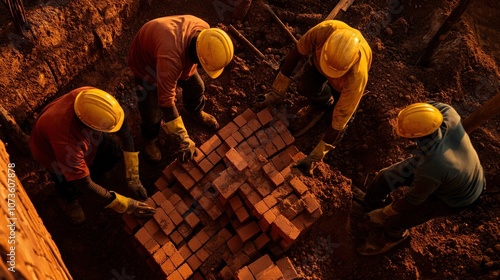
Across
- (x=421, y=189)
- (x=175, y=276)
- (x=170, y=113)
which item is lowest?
(x=175, y=276)

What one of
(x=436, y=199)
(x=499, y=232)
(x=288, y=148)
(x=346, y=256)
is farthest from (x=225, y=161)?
(x=499, y=232)

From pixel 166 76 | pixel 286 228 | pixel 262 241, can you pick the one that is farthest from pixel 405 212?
pixel 166 76

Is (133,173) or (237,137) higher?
(237,137)

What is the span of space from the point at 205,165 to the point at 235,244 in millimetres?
862

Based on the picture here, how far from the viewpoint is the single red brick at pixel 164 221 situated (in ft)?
13.4

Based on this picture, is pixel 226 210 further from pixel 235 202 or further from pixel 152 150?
pixel 152 150

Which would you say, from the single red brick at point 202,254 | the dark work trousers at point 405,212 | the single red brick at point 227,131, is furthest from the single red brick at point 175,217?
the dark work trousers at point 405,212

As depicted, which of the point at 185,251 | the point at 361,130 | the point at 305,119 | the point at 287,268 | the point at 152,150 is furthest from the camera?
the point at 361,130

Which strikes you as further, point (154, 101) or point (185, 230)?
point (154, 101)

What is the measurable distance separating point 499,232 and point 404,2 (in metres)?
3.43

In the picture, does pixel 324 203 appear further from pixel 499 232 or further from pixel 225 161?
pixel 499 232

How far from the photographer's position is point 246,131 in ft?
14.8

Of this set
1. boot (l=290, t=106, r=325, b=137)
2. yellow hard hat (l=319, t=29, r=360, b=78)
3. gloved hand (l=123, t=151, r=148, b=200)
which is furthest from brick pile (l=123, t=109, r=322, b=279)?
yellow hard hat (l=319, t=29, r=360, b=78)

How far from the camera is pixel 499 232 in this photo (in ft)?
15.2
